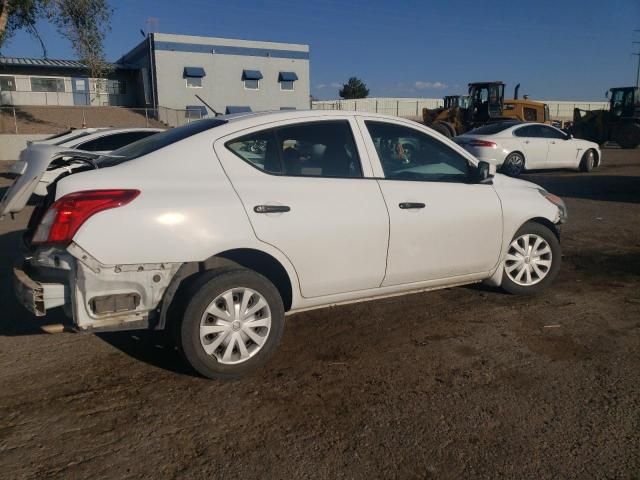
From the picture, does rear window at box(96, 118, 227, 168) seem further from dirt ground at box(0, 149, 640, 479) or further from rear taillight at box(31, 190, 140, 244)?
dirt ground at box(0, 149, 640, 479)

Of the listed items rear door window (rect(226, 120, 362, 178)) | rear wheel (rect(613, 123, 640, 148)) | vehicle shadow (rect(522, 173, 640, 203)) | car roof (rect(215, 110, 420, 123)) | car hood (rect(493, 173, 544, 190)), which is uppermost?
rear wheel (rect(613, 123, 640, 148))

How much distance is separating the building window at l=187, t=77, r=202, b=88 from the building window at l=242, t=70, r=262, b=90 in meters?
3.40

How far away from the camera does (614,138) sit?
90.7 feet

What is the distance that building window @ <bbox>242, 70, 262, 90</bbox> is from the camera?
41.2 m

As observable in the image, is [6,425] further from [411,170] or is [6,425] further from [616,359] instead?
[616,359]

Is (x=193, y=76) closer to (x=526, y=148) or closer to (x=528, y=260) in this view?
(x=526, y=148)

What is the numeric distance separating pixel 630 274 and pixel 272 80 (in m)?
39.2

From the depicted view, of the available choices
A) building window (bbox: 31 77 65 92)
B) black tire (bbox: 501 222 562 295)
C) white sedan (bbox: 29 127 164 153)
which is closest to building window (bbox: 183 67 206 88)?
building window (bbox: 31 77 65 92)

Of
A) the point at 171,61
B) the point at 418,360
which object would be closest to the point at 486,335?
the point at 418,360

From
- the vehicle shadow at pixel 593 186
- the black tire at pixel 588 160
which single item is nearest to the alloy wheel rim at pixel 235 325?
the vehicle shadow at pixel 593 186

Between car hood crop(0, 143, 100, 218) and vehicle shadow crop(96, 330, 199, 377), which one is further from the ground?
car hood crop(0, 143, 100, 218)

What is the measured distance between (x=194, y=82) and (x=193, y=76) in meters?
0.53

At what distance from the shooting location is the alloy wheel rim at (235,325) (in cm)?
355

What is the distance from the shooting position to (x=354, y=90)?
76.3 m
